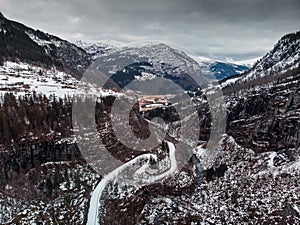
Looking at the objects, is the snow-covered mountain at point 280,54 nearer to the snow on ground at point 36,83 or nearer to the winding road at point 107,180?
the snow on ground at point 36,83

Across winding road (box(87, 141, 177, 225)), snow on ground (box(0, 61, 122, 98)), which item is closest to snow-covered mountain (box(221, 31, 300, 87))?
snow on ground (box(0, 61, 122, 98))

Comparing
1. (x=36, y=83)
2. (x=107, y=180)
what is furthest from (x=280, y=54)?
(x=107, y=180)

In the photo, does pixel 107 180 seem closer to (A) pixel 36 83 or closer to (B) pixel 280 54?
(A) pixel 36 83

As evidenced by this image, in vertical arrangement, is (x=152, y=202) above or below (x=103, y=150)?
below

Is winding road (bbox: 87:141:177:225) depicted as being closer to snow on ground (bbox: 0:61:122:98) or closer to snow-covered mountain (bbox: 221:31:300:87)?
snow on ground (bbox: 0:61:122:98)

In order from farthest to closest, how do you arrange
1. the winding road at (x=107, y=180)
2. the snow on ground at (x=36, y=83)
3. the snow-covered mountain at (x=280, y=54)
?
the snow-covered mountain at (x=280, y=54) → the snow on ground at (x=36, y=83) → the winding road at (x=107, y=180)

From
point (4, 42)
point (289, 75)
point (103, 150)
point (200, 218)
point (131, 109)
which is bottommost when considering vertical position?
point (200, 218)

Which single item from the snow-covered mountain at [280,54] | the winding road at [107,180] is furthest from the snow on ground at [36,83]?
the snow-covered mountain at [280,54]

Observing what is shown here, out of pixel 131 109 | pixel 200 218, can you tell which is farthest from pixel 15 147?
pixel 131 109

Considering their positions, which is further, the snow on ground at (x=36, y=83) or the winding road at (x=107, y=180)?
the snow on ground at (x=36, y=83)

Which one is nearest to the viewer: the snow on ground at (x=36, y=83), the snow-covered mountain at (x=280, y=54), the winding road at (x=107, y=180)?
the winding road at (x=107, y=180)

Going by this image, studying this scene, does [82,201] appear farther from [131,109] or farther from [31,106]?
[131,109]
